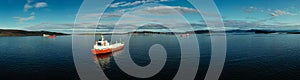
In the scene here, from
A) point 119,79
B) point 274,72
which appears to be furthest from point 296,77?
point 119,79

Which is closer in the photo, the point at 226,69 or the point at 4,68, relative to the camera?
the point at 226,69

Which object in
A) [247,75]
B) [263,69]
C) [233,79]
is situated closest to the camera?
[233,79]

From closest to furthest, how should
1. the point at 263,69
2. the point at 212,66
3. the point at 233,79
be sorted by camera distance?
the point at 233,79 → the point at 263,69 → the point at 212,66

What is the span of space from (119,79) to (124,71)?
642 cm

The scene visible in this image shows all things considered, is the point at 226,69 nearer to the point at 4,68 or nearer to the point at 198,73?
the point at 198,73

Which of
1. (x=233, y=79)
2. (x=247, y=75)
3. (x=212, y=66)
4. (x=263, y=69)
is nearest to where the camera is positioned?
Result: (x=233, y=79)

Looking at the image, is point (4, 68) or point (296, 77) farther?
point (4, 68)

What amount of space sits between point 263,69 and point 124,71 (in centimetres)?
2452

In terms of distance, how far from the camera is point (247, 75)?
3725 cm

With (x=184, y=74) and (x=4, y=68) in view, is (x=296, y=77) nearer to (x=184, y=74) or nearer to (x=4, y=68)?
(x=184, y=74)

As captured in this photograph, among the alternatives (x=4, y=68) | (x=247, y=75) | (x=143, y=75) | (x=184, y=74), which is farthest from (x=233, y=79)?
(x=4, y=68)

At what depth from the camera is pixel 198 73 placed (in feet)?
129

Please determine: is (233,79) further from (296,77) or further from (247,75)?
(296,77)

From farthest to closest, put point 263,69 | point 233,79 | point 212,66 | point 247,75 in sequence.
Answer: point 212,66, point 263,69, point 247,75, point 233,79
